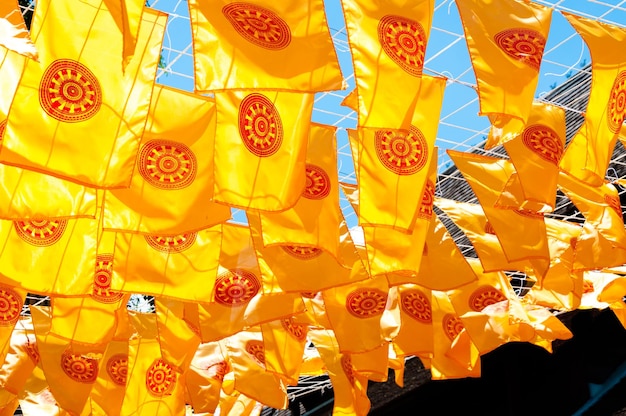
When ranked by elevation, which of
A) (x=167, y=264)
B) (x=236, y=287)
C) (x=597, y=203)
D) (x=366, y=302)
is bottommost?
(x=366, y=302)

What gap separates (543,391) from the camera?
9.06 m

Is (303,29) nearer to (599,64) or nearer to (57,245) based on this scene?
(599,64)

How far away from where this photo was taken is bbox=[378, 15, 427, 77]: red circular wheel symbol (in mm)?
4422

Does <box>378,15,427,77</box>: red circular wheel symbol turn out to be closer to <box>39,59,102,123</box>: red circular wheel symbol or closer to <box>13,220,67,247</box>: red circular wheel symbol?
<box>39,59,102,123</box>: red circular wheel symbol

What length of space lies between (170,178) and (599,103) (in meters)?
2.22

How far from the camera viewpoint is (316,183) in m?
5.45

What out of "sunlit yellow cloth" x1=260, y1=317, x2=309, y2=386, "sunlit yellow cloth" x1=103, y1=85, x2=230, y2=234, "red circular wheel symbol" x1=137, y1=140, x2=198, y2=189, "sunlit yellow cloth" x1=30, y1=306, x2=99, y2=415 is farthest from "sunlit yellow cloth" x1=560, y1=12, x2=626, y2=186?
"sunlit yellow cloth" x1=30, y1=306, x2=99, y2=415

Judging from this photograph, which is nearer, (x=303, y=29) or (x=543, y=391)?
(x=303, y=29)

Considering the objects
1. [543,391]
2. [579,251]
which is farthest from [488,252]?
[543,391]

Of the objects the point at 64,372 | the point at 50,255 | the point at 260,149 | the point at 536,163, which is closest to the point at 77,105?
the point at 260,149

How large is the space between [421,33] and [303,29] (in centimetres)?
57

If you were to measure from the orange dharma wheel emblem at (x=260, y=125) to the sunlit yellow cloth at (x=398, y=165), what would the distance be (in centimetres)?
47

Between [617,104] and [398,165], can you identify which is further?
[617,104]

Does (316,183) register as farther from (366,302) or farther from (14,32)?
(14,32)
